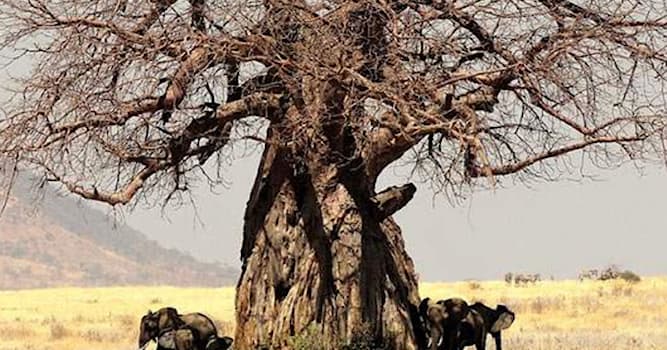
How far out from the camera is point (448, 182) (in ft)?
58.2

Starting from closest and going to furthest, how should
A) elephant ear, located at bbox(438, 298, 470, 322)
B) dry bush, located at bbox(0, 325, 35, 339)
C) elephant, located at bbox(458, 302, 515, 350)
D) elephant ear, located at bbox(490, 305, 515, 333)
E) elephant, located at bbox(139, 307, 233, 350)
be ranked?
elephant, located at bbox(139, 307, 233, 350)
elephant ear, located at bbox(438, 298, 470, 322)
elephant, located at bbox(458, 302, 515, 350)
elephant ear, located at bbox(490, 305, 515, 333)
dry bush, located at bbox(0, 325, 35, 339)

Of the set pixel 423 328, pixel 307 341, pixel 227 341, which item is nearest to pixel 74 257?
pixel 227 341

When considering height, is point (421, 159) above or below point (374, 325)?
above

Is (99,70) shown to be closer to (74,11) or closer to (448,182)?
(74,11)

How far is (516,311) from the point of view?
36.2 meters

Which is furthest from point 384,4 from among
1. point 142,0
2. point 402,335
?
point 402,335

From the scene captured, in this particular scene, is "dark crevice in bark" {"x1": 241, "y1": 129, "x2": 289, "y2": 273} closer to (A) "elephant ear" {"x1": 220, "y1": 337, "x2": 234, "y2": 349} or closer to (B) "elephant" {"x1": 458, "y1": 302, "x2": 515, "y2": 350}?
(A) "elephant ear" {"x1": 220, "y1": 337, "x2": 234, "y2": 349}

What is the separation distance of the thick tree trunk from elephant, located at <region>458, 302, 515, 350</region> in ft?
5.60

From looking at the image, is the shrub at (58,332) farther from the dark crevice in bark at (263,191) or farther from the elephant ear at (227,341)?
the dark crevice in bark at (263,191)

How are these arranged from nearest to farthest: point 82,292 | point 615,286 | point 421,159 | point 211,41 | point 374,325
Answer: point 211,41 → point 374,325 → point 421,159 → point 615,286 → point 82,292

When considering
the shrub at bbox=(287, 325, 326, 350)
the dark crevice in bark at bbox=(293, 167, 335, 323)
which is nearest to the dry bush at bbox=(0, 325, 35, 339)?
the dark crevice in bark at bbox=(293, 167, 335, 323)

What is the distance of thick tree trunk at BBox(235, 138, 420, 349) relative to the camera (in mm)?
17438

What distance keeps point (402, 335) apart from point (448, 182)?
7.05 ft

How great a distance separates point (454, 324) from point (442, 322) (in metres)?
0.29
